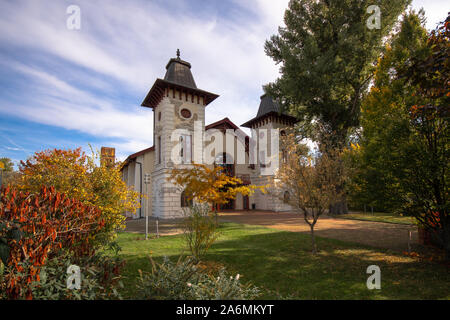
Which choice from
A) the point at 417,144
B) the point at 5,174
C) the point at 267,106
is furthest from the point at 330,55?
the point at 5,174

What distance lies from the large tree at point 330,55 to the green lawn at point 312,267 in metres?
10.2

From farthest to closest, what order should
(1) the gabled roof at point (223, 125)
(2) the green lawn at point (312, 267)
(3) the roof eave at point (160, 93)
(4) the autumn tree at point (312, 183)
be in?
(1) the gabled roof at point (223, 125) < (3) the roof eave at point (160, 93) < (4) the autumn tree at point (312, 183) < (2) the green lawn at point (312, 267)

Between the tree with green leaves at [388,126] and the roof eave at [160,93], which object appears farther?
the roof eave at [160,93]

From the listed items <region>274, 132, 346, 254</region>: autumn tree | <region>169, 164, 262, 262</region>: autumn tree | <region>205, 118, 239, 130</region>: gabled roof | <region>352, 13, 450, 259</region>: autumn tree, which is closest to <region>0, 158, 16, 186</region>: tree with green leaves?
<region>169, 164, 262, 262</region>: autumn tree

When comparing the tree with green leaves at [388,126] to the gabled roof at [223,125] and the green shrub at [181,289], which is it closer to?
the green shrub at [181,289]

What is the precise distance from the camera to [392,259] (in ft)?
22.1

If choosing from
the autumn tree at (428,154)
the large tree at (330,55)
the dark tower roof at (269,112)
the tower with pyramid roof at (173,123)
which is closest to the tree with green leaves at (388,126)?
the autumn tree at (428,154)

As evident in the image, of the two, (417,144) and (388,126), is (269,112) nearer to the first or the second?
(388,126)

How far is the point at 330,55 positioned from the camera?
1708cm

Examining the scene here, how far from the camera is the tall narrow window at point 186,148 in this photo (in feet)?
61.2
